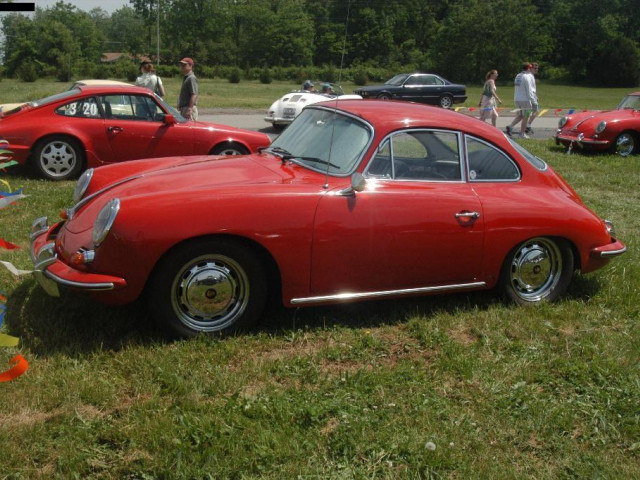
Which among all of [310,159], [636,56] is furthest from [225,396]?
[636,56]

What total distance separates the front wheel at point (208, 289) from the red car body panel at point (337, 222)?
0.08 meters

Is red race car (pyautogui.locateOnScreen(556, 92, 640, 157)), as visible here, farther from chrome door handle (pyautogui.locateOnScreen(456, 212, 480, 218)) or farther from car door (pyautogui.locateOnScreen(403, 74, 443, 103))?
car door (pyautogui.locateOnScreen(403, 74, 443, 103))

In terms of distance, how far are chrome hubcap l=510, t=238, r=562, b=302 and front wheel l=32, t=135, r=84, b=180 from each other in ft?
19.8

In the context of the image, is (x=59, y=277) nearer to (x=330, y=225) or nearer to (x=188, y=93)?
(x=330, y=225)

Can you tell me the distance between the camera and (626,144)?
1243 centimetres

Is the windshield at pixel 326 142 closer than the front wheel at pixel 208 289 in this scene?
No

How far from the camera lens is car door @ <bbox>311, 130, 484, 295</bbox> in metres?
3.98

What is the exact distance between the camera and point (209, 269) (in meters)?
3.79

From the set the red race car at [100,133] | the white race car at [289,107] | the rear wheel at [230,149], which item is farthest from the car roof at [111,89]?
the white race car at [289,107]

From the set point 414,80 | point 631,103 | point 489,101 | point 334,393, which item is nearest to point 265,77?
point 414,80

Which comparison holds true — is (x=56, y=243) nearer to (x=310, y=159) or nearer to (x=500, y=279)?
(x=310, y=159)

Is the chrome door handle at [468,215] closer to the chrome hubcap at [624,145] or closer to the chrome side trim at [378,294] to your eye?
the chrome side trim at [378,294]

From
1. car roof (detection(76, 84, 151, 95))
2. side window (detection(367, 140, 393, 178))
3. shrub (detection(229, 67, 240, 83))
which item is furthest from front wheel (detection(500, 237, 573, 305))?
shrub (detection(229, 67, 240, 83))

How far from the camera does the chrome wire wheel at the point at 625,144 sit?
1234cm
